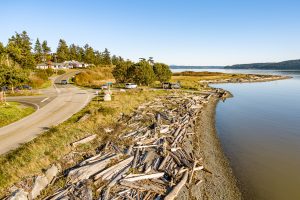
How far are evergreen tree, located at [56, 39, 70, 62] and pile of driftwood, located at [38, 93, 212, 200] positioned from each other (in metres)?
132

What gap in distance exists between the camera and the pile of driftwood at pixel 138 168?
12898 mm

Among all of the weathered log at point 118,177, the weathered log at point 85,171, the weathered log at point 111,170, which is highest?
the weathered log at point 85,171

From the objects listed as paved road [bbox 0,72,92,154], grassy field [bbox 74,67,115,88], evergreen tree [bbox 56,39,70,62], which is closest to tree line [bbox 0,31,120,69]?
evergreen tree [bbox 56,39,70,62]

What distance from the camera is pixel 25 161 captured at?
14648 millimetres

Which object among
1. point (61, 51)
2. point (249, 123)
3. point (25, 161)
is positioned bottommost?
point (249, 123)

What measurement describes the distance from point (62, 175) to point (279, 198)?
1483 centimetres

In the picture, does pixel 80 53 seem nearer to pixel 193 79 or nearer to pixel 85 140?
pixel 193 79

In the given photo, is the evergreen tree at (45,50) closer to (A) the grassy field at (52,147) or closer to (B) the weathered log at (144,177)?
(A) the grassy field at (52,147)

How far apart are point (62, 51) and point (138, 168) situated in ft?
475

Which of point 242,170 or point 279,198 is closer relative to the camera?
point 279,198

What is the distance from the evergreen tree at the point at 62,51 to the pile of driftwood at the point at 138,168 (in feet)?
433

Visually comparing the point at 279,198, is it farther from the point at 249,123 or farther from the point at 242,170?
the point at 249,123

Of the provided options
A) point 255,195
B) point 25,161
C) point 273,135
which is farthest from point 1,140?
point 273,135

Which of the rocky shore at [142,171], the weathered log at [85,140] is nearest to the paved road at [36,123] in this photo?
the weathered log at [85,140]
